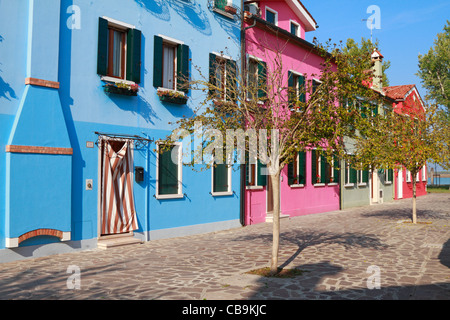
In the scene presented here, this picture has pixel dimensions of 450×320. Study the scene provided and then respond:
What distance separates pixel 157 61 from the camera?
1200cm

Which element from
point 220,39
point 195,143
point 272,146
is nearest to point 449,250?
point 272,146

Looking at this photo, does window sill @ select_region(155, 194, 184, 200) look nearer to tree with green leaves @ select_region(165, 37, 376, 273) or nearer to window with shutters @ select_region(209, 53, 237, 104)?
window with shutters @ select_region(209, 53, 237, 104)

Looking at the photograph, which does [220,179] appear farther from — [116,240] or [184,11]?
[184,11]

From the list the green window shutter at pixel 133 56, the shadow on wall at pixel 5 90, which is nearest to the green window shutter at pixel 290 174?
the green window shutter at pixel 133 56

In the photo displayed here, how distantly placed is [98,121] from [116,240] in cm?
293

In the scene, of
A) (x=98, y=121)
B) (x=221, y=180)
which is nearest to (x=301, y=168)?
(x=221, y=180)

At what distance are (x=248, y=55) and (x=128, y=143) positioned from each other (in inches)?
245

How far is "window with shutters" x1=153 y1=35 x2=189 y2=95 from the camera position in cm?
1211

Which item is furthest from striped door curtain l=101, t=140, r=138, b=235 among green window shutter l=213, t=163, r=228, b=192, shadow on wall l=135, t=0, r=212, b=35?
shadow on wall l=135, t=0, r=212, b=35

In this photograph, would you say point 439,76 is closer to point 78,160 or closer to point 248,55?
point 248,55

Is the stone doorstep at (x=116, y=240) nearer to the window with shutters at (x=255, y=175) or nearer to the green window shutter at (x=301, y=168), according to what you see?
the window with shutters at (x=255, y=175)

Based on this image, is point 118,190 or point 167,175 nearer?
point 118,190

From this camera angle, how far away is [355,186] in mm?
24172

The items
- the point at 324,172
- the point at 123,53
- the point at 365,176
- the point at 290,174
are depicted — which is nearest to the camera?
the point at 123,53
